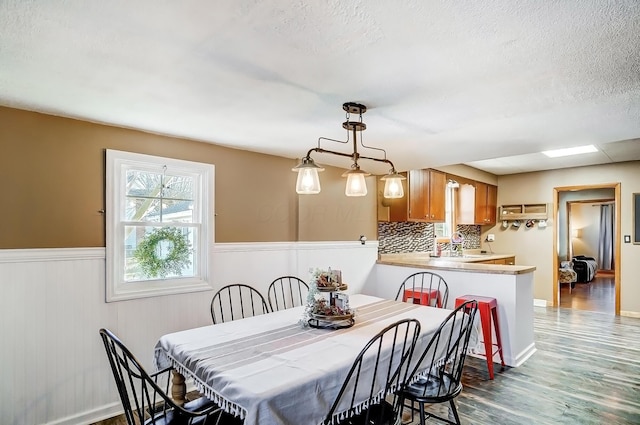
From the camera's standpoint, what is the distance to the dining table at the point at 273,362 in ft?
4.59

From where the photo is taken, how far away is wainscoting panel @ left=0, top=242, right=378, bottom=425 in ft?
7.34

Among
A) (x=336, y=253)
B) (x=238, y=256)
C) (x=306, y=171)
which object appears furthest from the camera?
(x=336, y=253)

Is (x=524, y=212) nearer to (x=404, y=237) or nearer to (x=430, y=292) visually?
(x=404, y=237)

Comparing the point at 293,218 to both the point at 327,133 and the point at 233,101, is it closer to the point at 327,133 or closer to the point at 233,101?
the point at 327,133

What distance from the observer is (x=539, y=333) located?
449cm

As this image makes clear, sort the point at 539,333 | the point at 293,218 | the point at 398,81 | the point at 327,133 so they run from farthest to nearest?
the point at 539,333 < the point at 293,218 < the point at 327,133 < the point at 398,81

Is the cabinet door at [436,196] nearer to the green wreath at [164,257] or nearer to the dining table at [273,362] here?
the dining table at [273,362]

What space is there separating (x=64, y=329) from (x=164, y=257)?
31.5 inches

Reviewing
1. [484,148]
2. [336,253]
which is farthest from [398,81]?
[336,253]

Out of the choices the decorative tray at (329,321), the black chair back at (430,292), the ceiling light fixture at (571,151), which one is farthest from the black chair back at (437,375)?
the ceiling light fixture at (571,151)

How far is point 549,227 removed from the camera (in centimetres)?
624

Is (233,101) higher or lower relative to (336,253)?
higher

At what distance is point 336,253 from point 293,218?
72cm

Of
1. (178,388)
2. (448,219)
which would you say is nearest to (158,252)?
(178,388)
